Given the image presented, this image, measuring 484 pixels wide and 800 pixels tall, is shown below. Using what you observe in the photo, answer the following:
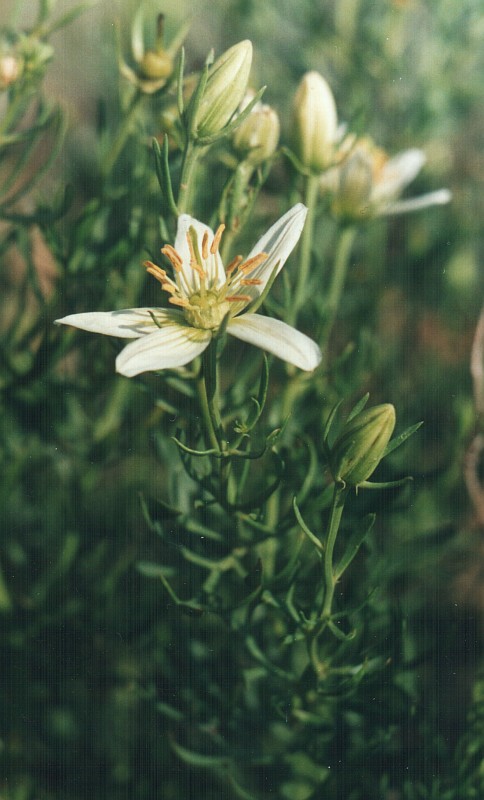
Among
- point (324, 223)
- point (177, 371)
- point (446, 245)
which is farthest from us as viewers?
A: point (446, 245)

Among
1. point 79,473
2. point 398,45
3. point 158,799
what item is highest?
point 398,45

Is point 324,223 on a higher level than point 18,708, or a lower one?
higher

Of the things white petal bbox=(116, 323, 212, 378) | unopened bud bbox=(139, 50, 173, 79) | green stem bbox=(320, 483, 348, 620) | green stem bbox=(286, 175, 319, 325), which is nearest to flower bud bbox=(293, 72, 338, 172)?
green stem bbox=(286, 175, 319, 325)

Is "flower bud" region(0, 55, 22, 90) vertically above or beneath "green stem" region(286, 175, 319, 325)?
above

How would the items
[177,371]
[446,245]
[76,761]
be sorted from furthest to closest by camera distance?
[446,245] < [76,761] < [177,371]

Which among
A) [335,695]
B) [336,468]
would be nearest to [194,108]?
[336,468]

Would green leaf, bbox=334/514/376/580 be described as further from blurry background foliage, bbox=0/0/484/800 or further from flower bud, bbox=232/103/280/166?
flower bud, bbox=232/103/280/166

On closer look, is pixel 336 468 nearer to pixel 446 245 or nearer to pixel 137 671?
pixel 137 671
